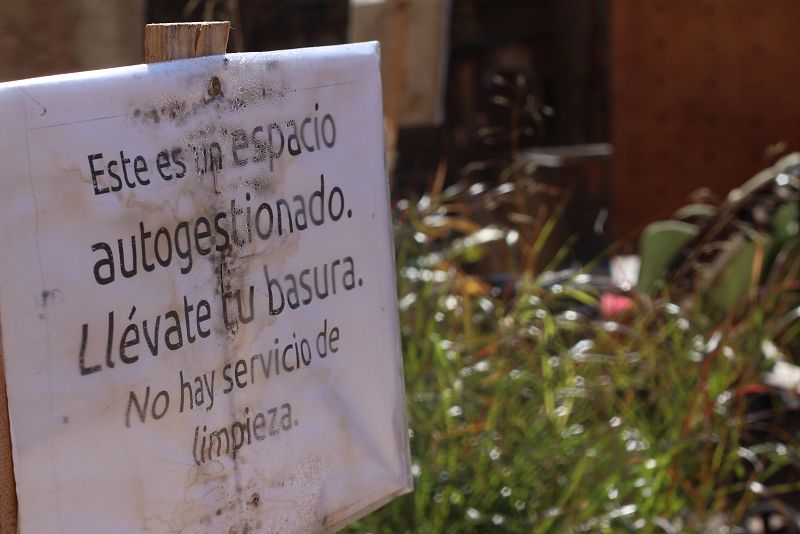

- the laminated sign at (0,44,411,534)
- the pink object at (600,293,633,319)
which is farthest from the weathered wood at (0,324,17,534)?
the pink object at (600,293,633,319)

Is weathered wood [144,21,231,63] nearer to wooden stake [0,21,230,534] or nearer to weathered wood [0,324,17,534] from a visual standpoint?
wooden stake [0,21,230,534]

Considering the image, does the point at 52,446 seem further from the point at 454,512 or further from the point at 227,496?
the point at 454,512

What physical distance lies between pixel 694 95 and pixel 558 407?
461 cm

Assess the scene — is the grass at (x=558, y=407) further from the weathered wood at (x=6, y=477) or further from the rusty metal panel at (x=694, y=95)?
the rusty metal panel at (x=694, y=95)

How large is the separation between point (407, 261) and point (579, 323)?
439 millimetres

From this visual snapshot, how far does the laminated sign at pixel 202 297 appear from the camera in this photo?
4.10 feet

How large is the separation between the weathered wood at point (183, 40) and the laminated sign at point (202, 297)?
0.04 metres

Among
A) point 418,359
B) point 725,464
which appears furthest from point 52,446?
point 725,464

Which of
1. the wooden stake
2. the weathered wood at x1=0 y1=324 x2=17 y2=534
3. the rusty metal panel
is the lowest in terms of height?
the rusty metal panel

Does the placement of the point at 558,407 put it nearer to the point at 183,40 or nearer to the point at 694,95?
the point at 183,40

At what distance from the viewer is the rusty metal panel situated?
21.9ft

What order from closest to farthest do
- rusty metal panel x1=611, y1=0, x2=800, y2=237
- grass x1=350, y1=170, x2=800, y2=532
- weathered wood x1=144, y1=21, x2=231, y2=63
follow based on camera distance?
weathered wood x1=144, y1=21, x2=231, y2=63 < grass x1=350, y1=170, x2=800, y2=532 < rusty metal panel x1=611, y1=0, x2=800, y2=237

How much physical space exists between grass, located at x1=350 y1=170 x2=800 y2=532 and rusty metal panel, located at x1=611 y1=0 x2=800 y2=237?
387 cm

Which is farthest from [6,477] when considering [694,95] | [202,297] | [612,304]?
[694,95]
